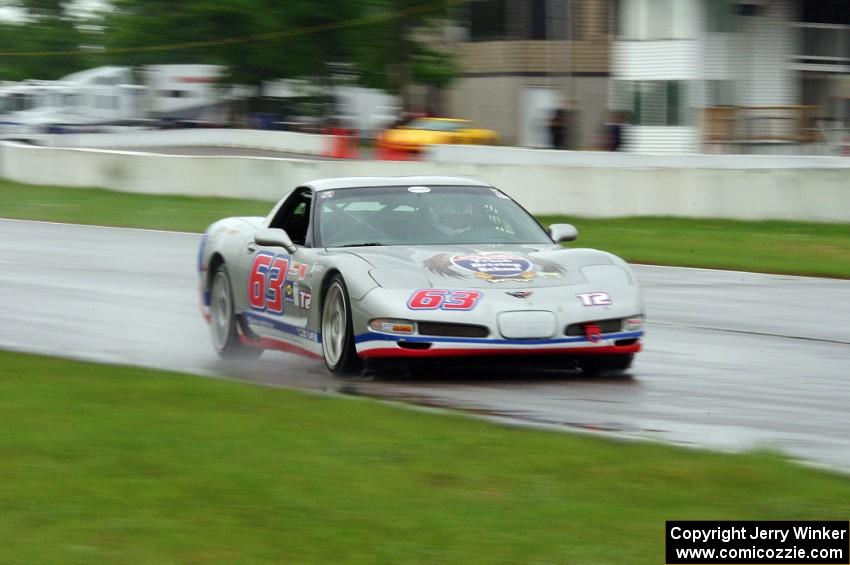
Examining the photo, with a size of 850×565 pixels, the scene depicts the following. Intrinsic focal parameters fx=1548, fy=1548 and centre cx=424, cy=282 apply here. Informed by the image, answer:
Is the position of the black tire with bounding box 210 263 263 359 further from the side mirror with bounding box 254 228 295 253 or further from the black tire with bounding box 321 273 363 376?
the black tire with bounding box 321 273 363 376

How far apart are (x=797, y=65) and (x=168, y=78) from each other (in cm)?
2920

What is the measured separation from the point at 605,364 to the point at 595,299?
0.52 meters

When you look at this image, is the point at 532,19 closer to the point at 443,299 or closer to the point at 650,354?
the point at 650,354

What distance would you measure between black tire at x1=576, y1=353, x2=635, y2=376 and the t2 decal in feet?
2.77

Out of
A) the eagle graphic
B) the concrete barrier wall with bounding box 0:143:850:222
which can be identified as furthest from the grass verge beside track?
the eagle graphic

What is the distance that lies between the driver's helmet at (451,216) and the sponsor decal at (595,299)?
50.3 inches

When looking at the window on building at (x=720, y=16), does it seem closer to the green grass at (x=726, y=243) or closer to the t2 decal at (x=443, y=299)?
the green grass at (x=726, y=243)

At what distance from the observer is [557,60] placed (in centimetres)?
5688

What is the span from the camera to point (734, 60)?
4391cm

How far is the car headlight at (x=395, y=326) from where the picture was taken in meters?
8.91

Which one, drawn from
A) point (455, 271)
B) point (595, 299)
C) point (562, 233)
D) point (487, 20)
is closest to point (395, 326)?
A: point (455, 271)

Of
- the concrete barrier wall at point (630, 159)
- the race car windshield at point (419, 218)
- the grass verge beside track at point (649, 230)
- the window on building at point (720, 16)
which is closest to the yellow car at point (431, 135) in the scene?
the window on building at point (720, 16)

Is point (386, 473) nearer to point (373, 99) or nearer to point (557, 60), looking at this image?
point (557, 60)

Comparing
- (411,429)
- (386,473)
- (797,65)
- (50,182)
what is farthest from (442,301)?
(797,65)
